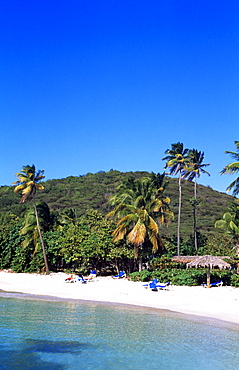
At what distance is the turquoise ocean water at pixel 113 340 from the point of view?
10734mm

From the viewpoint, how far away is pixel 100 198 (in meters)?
87.8

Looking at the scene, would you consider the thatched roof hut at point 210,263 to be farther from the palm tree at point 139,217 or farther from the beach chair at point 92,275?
the beach chair at point 92,275

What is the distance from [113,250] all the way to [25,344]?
15831mm

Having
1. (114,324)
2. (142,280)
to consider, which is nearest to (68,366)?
(114,324)

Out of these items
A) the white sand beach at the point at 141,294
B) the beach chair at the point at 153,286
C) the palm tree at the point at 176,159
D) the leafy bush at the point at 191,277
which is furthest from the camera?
the palm tree at the point at 176,159

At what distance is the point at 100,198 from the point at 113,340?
74967 millimetres

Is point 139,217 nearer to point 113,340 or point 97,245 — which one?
point 97,245

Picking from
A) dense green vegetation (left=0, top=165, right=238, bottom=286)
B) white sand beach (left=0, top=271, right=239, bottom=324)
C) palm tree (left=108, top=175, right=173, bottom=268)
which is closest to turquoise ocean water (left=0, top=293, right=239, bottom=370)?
white sand beach (left=0, top=271, right=239, bottom=324)

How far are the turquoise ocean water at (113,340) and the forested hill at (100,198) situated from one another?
147ft

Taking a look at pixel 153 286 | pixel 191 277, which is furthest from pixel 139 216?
pixel 153 286

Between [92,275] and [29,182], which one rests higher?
[29,182]

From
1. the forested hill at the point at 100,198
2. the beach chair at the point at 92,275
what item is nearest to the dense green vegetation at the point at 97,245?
the beach chair at the point at 92,275

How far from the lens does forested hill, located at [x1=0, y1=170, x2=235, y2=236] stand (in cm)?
7188

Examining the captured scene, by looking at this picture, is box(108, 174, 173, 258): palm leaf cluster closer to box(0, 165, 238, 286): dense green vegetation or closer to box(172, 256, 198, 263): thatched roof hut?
box(0, 165, 238, 286): dense green vegetation
